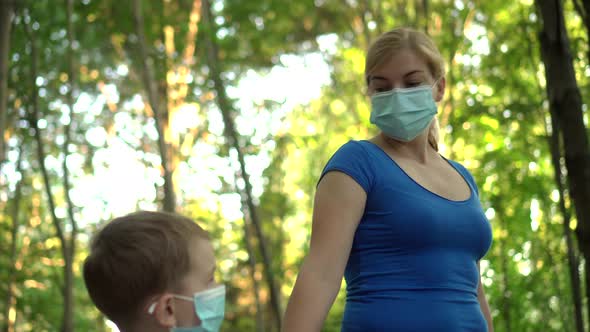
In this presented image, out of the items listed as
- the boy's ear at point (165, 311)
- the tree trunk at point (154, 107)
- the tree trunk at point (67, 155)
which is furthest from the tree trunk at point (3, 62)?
the boy's ear at point (165, 311)

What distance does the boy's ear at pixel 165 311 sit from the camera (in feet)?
7.36

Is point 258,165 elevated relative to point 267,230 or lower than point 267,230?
elevated

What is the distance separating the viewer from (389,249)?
7.74 ft

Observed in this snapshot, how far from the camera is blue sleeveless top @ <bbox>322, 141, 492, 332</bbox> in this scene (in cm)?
232

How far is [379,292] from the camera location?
2.34 m

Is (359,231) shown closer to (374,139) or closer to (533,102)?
Result: (374,139)

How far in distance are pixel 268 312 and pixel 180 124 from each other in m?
4.64

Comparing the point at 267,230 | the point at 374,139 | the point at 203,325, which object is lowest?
the point at 267,230

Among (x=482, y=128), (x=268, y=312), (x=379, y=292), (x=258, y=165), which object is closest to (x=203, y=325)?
(x=379, y=292)

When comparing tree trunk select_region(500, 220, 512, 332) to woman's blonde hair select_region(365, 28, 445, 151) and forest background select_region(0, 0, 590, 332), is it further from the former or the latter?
woman's blonde hair select_region(365, 28, 445, 151)

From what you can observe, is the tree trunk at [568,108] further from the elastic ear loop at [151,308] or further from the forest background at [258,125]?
the elastic ear loop at [151,308]

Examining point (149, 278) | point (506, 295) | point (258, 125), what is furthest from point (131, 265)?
point (258, 125)

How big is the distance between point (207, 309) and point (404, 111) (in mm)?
810

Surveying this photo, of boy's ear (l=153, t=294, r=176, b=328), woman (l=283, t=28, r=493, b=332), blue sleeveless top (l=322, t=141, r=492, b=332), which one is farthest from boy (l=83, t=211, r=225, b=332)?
blue sleeveless top (l=322, t=141, r=492, b=332)
